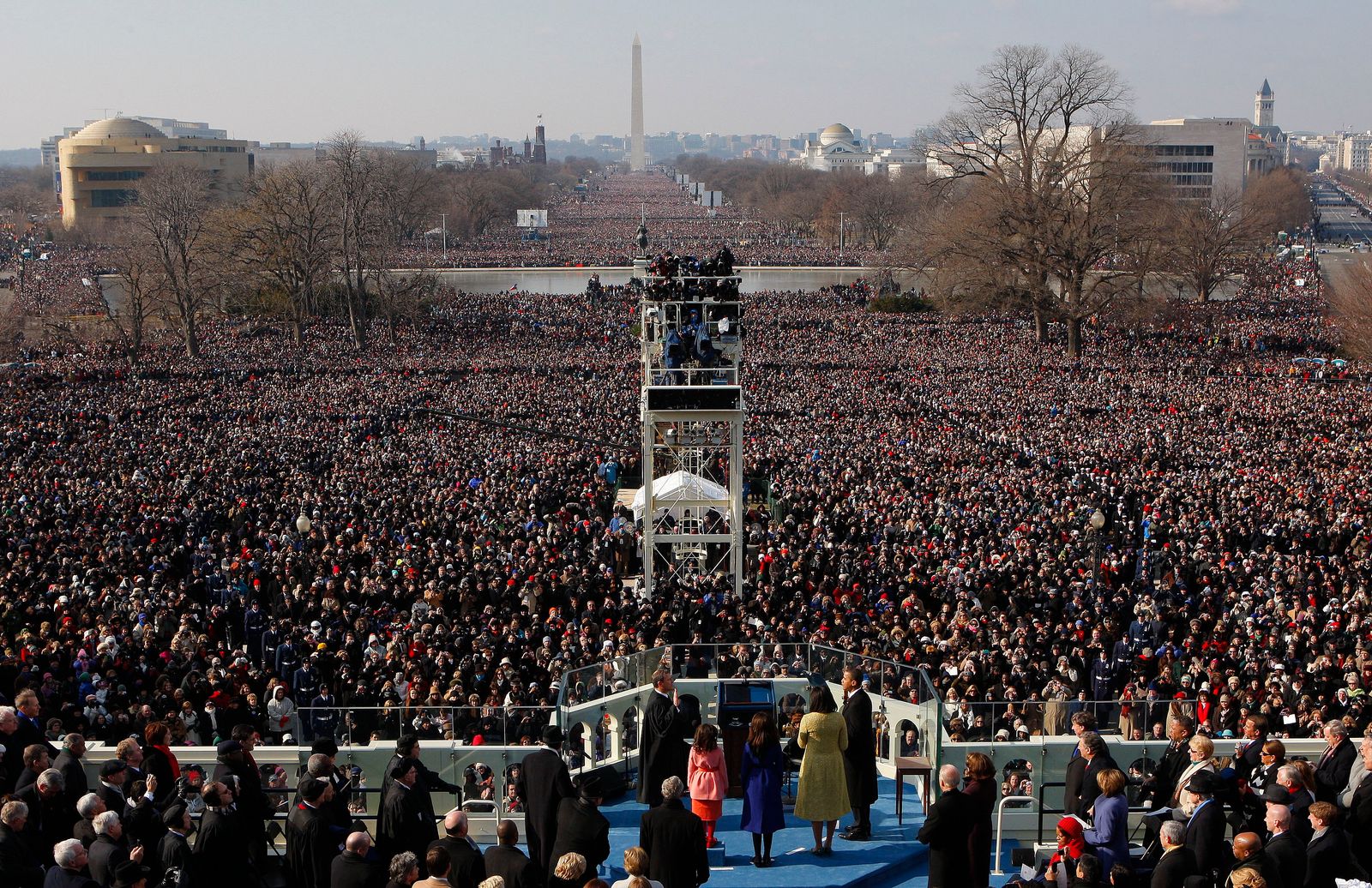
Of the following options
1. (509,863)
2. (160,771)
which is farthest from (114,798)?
(509,863)

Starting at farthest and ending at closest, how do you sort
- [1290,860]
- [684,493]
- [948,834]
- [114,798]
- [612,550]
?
[612,550] → [684,493] → [948,834] → [114,798] → [1290,860]

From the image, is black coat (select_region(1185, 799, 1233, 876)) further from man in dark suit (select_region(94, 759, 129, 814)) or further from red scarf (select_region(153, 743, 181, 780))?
man in dark suit (select_region(94, 759, 129, 814))

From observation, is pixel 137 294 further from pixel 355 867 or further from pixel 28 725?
pixel 355 867

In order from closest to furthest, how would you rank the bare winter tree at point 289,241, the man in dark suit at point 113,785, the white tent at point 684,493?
the man in dark suit at point 113,785 → the white tent at point 684,493 → the bare winter tree at point 289,241

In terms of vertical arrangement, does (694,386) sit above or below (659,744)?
above

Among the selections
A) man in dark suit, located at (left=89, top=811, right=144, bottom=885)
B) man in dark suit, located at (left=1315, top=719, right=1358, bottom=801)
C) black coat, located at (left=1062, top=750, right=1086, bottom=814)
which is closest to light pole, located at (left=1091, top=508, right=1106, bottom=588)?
man in dark suit, located at (left=1315, top=719, right=1358, bottom=801)

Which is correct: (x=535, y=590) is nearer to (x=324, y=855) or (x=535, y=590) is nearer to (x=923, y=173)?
(x=324, y=855)

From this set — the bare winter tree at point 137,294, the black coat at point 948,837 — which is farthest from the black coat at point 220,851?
the bare winter tree at point 137,294

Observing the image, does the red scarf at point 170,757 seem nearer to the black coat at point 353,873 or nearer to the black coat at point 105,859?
the black coat at point 105,859
